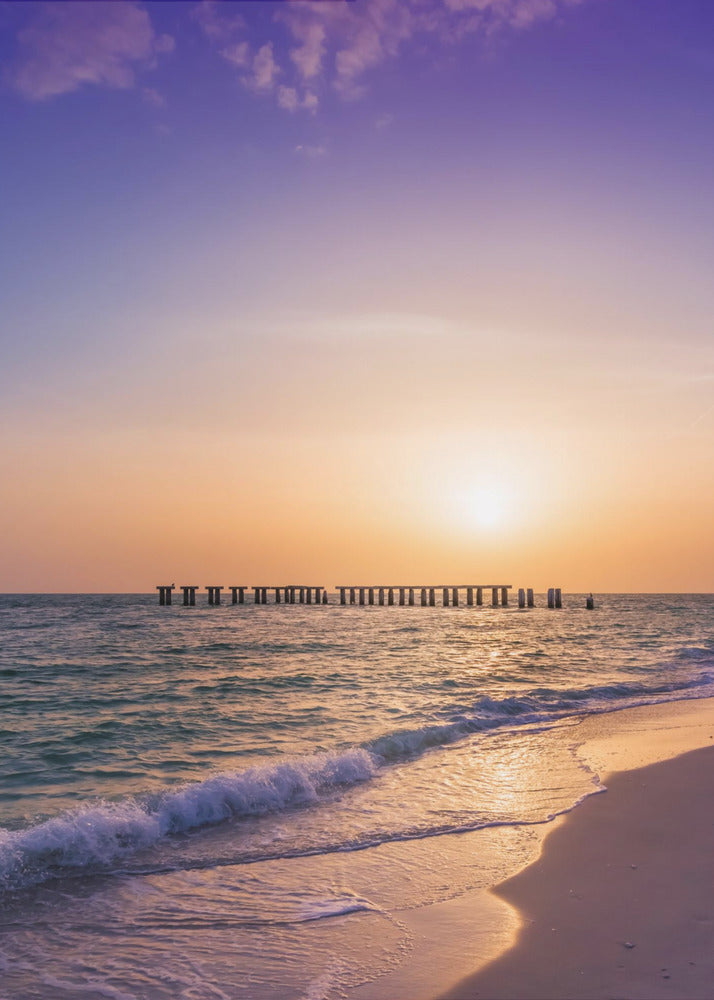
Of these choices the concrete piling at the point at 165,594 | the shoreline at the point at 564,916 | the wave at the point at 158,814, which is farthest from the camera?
the concrete piling at the point at 165,594

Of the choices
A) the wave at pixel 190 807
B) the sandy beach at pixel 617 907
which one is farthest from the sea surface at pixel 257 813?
the sandy beach at pixel 617 907

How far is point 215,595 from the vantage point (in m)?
98.5

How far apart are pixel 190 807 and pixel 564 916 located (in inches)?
184

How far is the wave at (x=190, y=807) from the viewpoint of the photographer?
284 inches

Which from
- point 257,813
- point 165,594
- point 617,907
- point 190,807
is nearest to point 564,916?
point 617,907

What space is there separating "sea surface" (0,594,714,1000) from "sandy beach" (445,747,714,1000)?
1.58 ft

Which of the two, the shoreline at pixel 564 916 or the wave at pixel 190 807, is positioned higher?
the shoreline at pixel 564 916

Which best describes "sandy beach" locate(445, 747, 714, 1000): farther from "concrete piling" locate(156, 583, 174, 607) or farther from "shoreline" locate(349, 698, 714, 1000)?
"concrete piling" locate(156, 583, 174, 607)

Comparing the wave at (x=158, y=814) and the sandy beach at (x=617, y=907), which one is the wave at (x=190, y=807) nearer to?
the wave at (x=158, y=814)

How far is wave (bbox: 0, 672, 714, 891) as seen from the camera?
7.21 m

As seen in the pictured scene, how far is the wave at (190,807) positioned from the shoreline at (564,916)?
174cm

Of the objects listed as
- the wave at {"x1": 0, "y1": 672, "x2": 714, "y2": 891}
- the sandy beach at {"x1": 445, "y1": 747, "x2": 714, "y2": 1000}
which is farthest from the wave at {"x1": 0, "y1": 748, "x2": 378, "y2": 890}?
the sandy beach at {"x1": 445, "y1": 747, "x2": 714, "y2": 1000}

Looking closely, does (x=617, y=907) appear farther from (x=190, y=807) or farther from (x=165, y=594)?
(x=165, y=594)

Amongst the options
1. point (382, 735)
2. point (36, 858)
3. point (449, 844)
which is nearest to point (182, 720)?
point (382, 735)
